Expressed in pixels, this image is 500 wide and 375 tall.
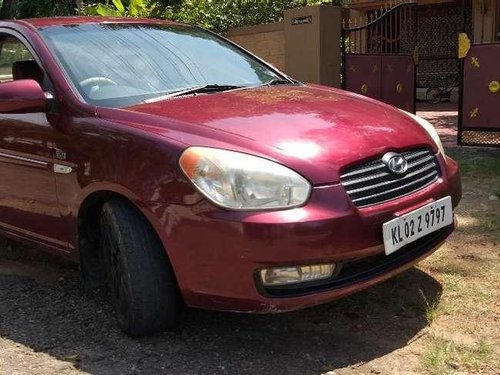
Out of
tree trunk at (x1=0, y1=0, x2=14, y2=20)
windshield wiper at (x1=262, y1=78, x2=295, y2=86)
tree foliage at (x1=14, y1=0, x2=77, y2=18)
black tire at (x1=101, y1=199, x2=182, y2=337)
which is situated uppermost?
tree foliage at (x1=14, y1=0, x2=77, y2=18)

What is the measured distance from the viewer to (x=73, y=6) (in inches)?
917

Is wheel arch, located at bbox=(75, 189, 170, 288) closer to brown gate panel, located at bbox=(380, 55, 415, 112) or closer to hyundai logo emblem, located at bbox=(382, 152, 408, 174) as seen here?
hyundai logo emblem, located at bbox=(382, 152, 408, 174)

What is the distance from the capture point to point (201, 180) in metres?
2.68

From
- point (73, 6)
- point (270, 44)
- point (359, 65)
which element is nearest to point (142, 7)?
point (270, 44)

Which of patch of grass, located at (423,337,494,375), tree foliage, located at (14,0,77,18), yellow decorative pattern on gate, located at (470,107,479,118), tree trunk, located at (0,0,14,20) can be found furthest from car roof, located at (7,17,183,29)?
tree foliage, located at (14,0,77,18)

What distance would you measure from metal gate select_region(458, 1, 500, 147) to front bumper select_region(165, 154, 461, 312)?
439 cm

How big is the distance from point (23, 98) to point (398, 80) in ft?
21.0

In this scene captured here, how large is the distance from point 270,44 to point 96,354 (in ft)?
32.9

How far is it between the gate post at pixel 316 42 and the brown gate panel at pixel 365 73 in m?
1.54

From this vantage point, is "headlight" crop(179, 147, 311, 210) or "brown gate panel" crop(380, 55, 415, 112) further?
"brown gate panel" crop(380, 55, 415, 112)

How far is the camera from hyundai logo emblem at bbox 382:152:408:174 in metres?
2.89

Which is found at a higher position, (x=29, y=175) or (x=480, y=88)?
(x=480, y=88)

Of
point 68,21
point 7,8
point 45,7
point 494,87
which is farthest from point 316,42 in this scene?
point 45,7

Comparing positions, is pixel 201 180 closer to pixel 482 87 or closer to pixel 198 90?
pixel 198 90
